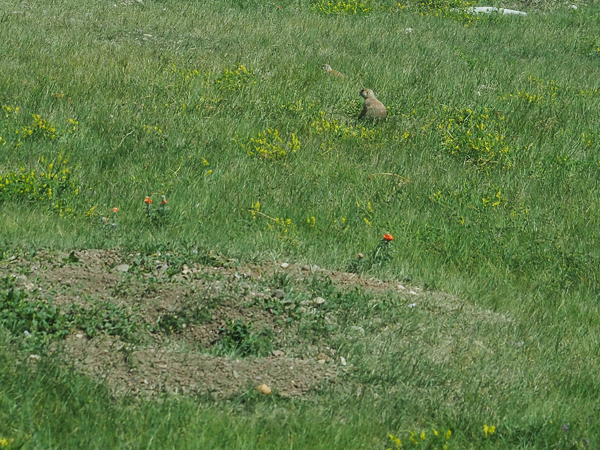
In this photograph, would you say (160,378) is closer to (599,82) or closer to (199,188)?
(199,188)

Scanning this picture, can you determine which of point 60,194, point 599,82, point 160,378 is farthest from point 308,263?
point 599,82

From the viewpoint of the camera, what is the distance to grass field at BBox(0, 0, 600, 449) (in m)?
3.68

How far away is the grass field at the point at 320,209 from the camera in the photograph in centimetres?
368

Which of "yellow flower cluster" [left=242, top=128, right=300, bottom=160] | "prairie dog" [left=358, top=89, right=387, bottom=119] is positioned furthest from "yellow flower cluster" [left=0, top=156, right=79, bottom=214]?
"prairie dog" [left=358, top=89, right=387, bottom=119]

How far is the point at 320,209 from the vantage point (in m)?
6.54

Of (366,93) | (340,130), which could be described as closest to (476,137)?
(366,93)

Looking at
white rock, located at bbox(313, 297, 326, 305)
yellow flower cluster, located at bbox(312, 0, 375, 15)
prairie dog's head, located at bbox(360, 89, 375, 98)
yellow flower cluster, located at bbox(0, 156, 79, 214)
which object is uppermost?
yellow flower cluster, located at bbox(312, 0, 375, 15)

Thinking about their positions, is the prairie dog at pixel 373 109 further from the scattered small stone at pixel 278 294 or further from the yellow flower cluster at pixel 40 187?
the scattered small stone at pixel 278 294

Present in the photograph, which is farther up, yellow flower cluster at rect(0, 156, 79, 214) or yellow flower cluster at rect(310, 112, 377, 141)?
yellow flower cluster at rect(310, 112, 377, 141)

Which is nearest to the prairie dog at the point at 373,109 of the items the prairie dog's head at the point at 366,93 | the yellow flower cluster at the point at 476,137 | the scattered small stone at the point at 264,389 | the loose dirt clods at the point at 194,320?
the prairie dog's head at the point at 366,93

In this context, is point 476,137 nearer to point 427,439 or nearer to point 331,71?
point 331,71

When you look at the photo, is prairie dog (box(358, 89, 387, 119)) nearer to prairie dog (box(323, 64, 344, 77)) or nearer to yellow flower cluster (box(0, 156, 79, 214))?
prairie dog (box(323, 64, 344, 77))

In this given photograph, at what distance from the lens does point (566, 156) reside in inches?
326

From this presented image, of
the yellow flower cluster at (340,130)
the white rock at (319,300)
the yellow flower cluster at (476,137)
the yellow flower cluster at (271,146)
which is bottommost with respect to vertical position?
the yellow flower cluster at (271,146)
